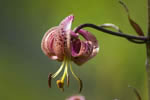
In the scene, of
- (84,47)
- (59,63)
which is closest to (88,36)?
(84,47)

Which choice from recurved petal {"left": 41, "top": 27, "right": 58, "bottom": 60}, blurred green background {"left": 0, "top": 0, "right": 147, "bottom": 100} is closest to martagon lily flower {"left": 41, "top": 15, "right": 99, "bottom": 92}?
recurved petal {"left": 41, "top": 27, "right": 58, "bottom": 60}

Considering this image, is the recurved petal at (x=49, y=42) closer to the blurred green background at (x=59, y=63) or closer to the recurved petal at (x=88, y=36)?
the recurved petal at (x=88, y=36)

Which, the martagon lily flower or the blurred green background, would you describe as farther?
the blurred green background

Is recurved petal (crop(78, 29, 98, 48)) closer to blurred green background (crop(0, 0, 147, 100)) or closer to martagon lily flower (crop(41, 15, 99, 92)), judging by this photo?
martagon lily flower (crop(41, 15, 99, 92))

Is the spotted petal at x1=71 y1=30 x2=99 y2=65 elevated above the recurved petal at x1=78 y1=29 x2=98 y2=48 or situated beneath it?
situated beneath

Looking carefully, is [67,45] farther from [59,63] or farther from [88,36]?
[59,63]

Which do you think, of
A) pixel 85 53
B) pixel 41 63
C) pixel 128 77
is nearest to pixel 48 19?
pixel 41 63

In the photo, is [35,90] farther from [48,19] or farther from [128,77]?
[128,77]
